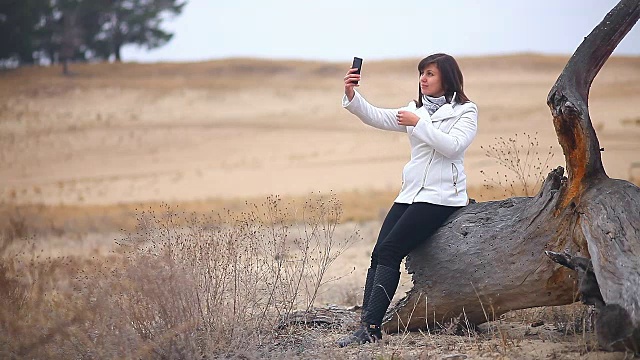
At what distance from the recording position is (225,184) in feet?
85.3

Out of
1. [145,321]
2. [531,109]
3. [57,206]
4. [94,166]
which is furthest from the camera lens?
[531,109]

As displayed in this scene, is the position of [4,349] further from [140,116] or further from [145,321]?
[140,116]

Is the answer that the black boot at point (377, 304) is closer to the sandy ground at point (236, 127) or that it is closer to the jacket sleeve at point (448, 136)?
the jacket sleeve at point (448, 136)

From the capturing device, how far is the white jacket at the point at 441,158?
18.6 feet

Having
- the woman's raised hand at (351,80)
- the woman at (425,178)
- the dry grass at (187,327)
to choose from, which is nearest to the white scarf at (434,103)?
the woman at (425,178)

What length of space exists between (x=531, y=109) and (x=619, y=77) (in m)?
12.3

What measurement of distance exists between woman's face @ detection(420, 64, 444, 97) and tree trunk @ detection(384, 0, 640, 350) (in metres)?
0.76

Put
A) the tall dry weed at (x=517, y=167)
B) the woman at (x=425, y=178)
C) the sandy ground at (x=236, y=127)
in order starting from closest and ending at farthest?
the woman at (x=425, y=178)
the tall dry weed at (x=517, y=167)
the sandy ground at (x=236, y=127)

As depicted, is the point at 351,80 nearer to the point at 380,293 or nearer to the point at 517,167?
the point at 380,293

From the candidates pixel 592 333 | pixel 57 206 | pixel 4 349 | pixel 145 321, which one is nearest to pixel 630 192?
pixel 592 333

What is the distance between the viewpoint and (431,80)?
19.3 ft

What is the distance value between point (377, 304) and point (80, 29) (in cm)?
4513

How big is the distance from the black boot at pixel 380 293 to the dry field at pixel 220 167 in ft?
0.61

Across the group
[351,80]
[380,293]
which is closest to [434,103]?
[351,80]
